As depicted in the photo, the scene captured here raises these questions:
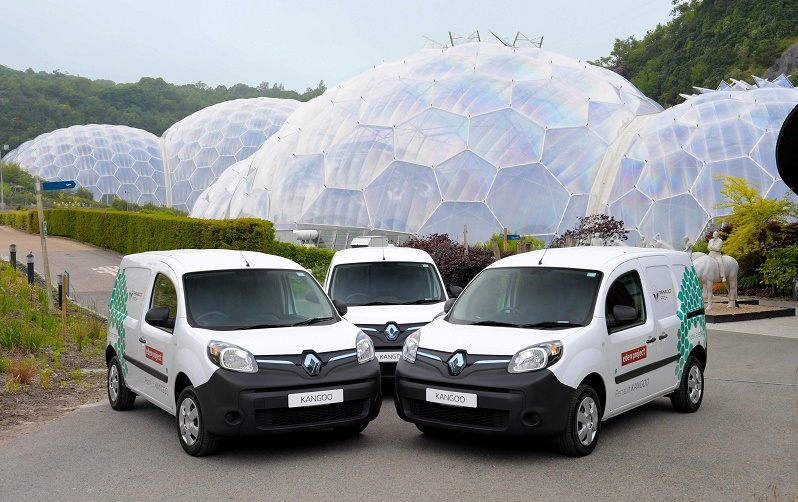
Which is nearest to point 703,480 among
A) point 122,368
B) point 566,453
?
point 566,453

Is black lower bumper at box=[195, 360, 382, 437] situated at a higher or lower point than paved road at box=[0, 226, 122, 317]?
higher

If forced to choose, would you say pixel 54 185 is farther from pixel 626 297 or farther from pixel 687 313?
pixel 687 313

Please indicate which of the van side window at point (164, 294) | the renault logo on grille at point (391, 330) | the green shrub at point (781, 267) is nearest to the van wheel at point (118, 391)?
the van side window at point (164, 294)

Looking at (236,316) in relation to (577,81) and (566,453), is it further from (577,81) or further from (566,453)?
(577,81)

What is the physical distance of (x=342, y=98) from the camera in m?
34.6

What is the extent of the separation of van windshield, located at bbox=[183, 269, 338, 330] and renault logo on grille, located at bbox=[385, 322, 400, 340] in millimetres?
1471

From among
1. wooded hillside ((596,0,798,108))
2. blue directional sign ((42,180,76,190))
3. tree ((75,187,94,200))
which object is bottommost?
tree ((75,187,94,200))

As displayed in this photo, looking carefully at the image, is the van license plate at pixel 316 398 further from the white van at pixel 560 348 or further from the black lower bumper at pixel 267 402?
the white van at pixel 560 348

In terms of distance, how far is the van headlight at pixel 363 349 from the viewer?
7.12 meters

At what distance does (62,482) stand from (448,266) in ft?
44.0

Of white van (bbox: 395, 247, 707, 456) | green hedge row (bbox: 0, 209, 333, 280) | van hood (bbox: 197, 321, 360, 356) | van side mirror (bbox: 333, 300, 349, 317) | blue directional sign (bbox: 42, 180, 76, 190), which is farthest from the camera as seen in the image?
green hedge row (bbox: 0, 209, 333, 280)

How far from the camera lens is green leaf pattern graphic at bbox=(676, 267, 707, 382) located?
8281mm

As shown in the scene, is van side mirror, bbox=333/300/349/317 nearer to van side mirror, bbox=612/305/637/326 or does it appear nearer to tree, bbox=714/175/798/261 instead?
van side mirror, bbox=612/305/637/326

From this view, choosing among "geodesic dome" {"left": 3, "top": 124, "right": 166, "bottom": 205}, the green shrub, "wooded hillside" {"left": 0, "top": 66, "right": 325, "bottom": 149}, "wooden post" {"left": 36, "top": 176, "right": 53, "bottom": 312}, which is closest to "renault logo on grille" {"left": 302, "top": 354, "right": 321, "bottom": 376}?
"wooden post" {"left": 36, "top": 176, "right": 53, "bottom": 312}
